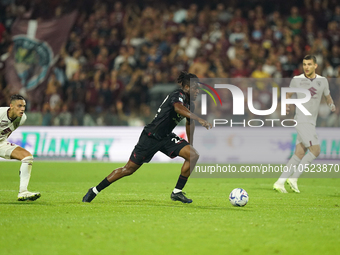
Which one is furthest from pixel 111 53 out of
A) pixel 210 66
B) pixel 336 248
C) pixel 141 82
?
pixel 336 248

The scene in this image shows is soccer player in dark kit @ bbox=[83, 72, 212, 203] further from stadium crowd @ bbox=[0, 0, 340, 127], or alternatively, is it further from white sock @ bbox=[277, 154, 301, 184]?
stadium crowd @ bbox=[0, 0, 340, 127]

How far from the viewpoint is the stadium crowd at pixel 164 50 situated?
19.9 m

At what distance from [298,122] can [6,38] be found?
16.3 m

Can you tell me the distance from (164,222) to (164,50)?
16.4m

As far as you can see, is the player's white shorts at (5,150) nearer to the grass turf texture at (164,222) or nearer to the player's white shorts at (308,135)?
the grass turf texture at (164,222)

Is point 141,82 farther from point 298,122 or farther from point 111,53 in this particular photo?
point 298,122

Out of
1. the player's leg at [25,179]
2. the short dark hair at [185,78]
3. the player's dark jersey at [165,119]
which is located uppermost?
the short dark hair at [185,78]

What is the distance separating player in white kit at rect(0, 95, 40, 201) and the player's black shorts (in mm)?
1827

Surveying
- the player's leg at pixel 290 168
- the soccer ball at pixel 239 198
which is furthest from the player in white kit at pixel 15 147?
the player's leg at pixel 290 168

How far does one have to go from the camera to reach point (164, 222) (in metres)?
6.74

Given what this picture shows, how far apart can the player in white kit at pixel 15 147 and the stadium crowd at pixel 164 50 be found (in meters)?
10.1

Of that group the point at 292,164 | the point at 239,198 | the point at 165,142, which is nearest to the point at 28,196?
the point at 165,142

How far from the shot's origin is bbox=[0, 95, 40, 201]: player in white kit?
8547mm

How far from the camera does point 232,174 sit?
53.7ft
